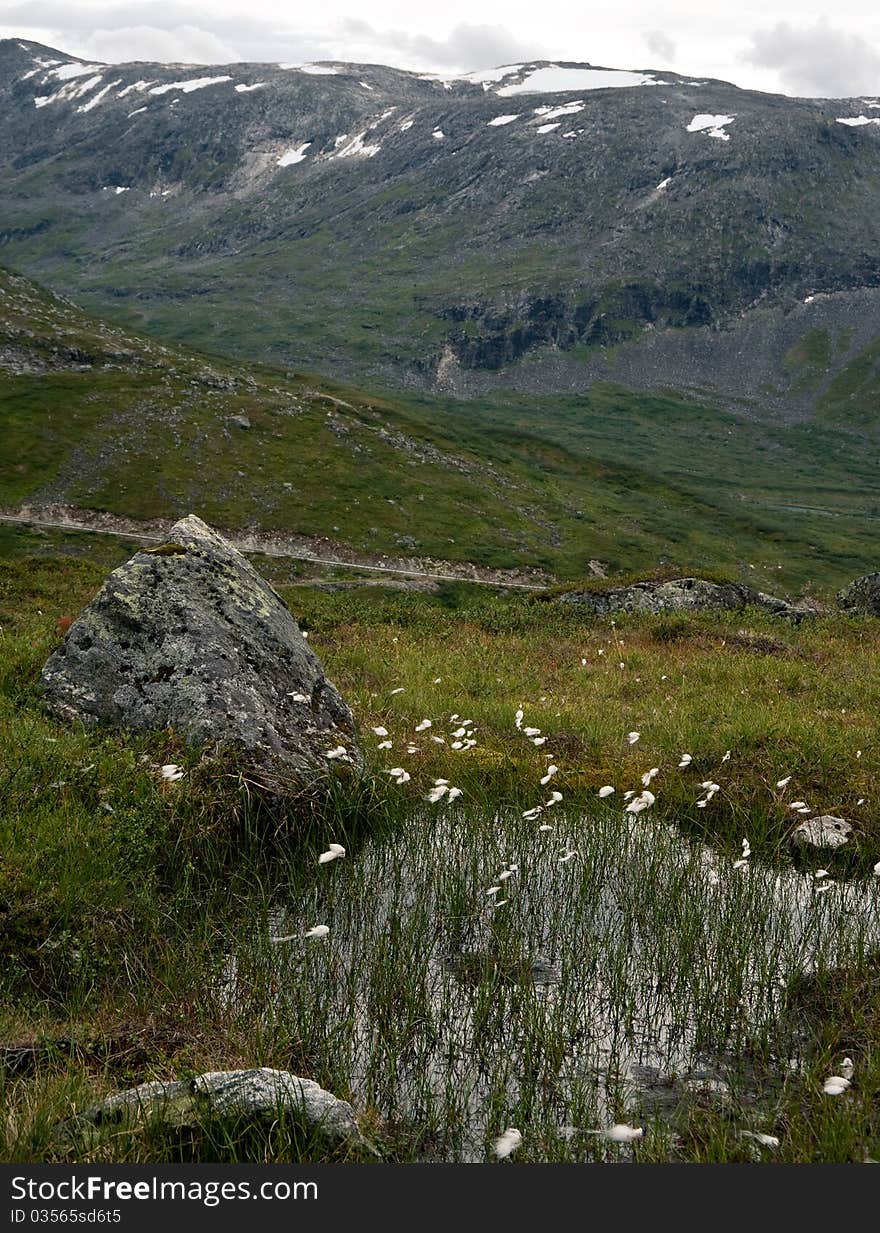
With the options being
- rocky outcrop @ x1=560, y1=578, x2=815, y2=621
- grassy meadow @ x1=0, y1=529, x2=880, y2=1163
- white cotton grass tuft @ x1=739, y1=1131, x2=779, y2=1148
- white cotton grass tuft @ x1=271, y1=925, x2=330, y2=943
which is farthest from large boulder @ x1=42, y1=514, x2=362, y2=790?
rocky outcrop @ x1=560, y1=578, x2=815, y2=621

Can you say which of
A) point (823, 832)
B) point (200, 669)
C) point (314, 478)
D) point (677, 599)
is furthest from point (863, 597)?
point (314, 478)

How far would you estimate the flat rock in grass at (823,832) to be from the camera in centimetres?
1124

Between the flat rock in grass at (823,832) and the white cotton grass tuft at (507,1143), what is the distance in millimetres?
6879

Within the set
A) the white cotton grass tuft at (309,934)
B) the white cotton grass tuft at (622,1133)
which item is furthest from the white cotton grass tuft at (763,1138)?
the white cotton grass tuft at (309,934)

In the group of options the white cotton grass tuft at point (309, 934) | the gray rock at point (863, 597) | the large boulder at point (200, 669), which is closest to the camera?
the white cotton grass tuft at point (309, 934)

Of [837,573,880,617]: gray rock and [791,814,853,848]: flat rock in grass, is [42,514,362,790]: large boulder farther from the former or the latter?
[837,573,880,617]: gray rock

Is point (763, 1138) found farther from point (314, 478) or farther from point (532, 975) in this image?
point (314, 478)

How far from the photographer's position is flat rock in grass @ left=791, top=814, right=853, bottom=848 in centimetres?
1124

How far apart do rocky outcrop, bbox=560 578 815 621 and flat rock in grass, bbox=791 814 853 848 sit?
697 inches

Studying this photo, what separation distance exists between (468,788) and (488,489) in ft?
372

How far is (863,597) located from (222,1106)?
31.0m

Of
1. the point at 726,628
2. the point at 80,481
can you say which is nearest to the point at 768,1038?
the point at 726,628

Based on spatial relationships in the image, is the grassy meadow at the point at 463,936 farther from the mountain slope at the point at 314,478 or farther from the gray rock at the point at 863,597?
the mountain slope at the point at 314,478

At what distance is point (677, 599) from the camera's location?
30.8 metres
